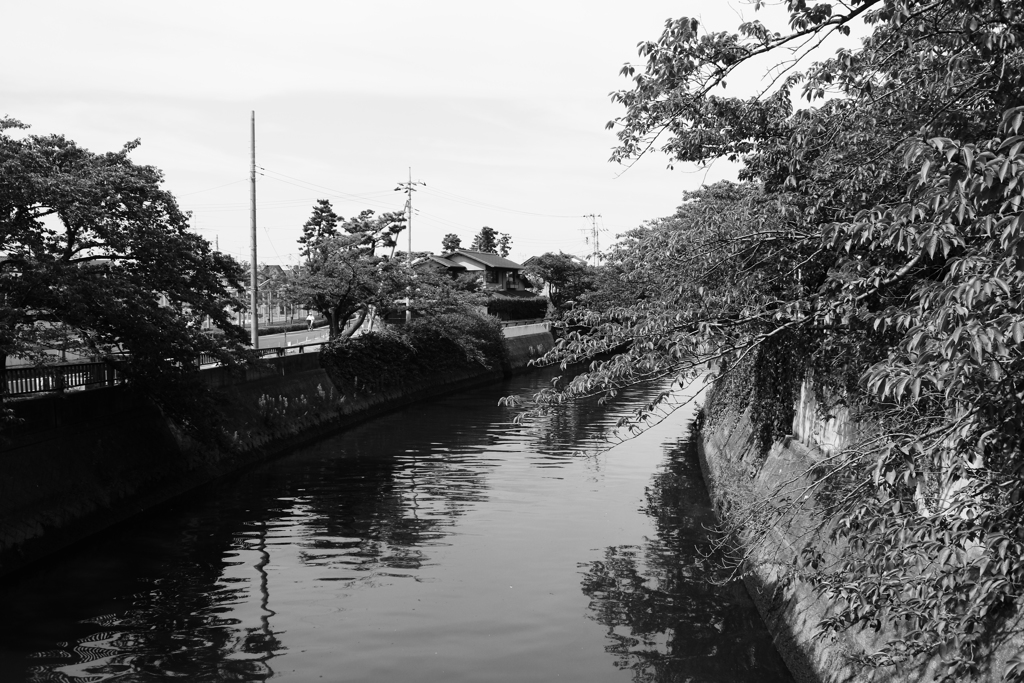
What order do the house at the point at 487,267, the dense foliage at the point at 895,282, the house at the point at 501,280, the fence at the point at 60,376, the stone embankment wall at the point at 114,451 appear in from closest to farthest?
the dense foliage at the point at 895,282 < the stone embankment wall at the point at 114,451 < the fence at the point at 60,376 < the house at the point at 501,280 < the house at the point at 487,267

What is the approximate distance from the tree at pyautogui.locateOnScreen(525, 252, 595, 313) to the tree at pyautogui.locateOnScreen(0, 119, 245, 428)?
55071mm

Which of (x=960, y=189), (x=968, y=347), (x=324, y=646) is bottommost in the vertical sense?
(x=324, y=646)

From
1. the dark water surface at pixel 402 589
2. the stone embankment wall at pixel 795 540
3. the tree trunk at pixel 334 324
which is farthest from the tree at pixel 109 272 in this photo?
the tree trunk at pixel 334 324

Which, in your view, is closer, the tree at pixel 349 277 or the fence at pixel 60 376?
the fence at pixel 60 376

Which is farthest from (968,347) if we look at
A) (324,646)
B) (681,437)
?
(681,437)

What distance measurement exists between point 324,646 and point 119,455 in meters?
9.88

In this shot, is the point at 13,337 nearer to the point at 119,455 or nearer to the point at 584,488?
the point at 119,455

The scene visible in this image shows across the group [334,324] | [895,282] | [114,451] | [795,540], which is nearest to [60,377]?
[114,451]

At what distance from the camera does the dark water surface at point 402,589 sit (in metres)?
11.6

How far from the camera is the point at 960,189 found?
17.8 ft

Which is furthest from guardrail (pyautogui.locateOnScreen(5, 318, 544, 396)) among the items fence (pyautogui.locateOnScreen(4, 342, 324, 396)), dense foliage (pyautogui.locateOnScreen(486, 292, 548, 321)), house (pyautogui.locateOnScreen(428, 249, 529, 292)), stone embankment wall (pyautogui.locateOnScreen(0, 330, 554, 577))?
house (pyautogui.locateOnScreen(428, 249, 529, 292))

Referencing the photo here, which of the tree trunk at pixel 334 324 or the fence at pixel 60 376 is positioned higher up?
the tree trunk at pixel 334 324

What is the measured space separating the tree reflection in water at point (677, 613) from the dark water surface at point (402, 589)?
0.04 m

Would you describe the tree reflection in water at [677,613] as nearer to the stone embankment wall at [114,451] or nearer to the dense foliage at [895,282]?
the dense foliage at [895,282]
